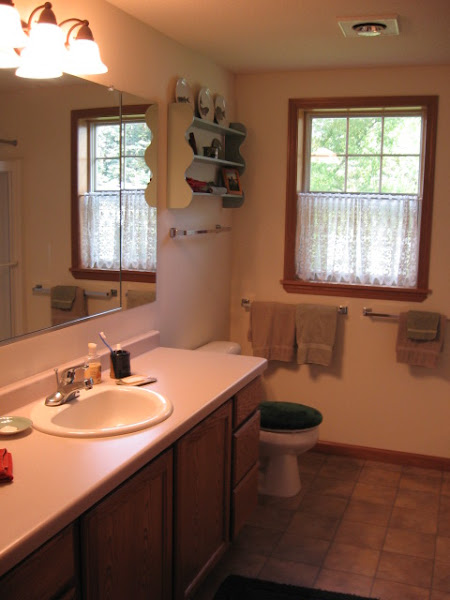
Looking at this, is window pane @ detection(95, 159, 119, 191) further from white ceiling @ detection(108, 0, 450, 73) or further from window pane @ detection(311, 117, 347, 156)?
window pane @ detection(311, 117, 347, 156)

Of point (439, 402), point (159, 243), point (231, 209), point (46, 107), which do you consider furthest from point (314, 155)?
point (46, 107)

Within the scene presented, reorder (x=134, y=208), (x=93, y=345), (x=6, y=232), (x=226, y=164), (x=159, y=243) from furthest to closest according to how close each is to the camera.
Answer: (x=226, y=164) < (x=159, y=243) < (x=134, y=208) < (x=93, y=345) < (x=6, y=232)

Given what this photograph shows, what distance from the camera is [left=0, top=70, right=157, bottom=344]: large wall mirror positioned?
6.95 feet

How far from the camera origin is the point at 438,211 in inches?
145

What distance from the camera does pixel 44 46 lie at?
6.78 feet

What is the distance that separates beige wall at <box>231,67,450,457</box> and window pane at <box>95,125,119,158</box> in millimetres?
1441

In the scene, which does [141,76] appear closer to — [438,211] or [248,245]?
[248,245]

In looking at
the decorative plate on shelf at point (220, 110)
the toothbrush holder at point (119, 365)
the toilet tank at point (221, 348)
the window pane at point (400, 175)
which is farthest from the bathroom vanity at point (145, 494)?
the window pane at point (400, 175)

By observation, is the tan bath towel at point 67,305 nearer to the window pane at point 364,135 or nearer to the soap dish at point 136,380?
the soap dish at point 136,380

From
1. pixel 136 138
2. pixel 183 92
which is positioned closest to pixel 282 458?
pixel 136 138

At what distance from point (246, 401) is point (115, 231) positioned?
86cm

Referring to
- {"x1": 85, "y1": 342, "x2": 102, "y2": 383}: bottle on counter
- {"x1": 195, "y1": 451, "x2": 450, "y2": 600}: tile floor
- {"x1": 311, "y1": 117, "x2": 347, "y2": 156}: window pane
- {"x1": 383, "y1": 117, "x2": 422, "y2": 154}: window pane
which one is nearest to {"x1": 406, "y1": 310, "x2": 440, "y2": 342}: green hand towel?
{"x1": 195, "y1": 451, "x2": 450, "y2": 600}: tile floor

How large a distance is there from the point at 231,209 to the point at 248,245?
238mm

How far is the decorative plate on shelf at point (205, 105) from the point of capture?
3332 mm
